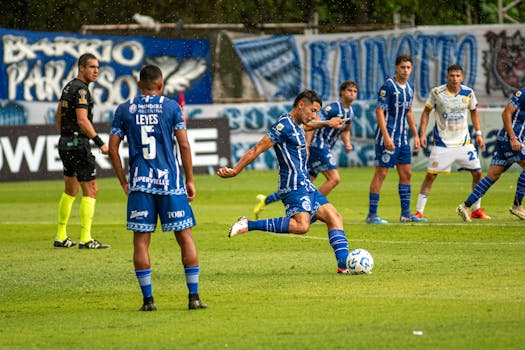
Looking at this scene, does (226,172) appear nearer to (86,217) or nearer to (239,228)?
(239,228)

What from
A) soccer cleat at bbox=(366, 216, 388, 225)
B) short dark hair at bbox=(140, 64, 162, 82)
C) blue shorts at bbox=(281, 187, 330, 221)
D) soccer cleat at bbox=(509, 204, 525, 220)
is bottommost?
soccer cleat at bbox=(366, 216, 388, 225)

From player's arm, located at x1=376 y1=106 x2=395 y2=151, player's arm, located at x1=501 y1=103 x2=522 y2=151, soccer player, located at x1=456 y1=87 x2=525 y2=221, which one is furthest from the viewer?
player's arm, located at x1=376 y1=106 x2=395 y2=151

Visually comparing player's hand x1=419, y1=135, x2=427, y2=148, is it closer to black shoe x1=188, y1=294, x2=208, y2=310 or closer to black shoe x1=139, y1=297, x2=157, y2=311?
black shoe x1=188, y1=294, x2=208, y2=310

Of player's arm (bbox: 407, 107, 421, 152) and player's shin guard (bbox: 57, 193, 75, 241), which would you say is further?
player's arm (bbox: 407, 107, 421, 152)

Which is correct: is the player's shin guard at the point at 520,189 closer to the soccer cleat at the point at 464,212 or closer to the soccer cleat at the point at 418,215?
the soccer cleat at the point at 464,212

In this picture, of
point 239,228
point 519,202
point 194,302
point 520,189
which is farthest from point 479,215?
point 194,302

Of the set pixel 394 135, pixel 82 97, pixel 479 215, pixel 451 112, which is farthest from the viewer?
pixel 451 112

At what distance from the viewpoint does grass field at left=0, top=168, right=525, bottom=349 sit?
8.51 meters

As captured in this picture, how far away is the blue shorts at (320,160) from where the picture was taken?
1758cm

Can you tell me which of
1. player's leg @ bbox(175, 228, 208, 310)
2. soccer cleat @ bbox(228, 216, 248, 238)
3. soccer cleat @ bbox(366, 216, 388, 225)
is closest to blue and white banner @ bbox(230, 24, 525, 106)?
soccer cleat @ bbox(366, 216, 388, 225)

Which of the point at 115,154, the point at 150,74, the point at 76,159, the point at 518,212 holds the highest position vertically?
the point at 150,74

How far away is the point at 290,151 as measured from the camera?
11789 millimetres

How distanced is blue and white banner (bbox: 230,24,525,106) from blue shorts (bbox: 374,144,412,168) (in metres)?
15.7

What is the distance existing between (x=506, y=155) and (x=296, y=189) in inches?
231
